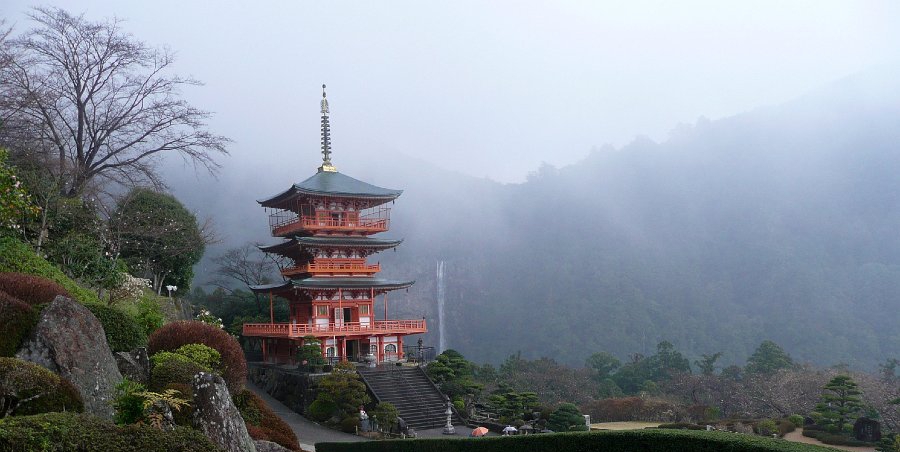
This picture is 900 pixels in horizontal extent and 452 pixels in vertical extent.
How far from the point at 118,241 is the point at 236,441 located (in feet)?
45.5

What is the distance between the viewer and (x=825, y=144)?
7769 cm

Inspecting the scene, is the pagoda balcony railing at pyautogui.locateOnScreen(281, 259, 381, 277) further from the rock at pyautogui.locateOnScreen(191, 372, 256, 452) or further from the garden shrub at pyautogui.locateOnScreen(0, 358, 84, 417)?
A: the garden shrub at pyautogui.locateOnScreen(0, 358, 84, 417)

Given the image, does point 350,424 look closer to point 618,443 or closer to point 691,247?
point 618,443

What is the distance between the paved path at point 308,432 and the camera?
1839 centimetres

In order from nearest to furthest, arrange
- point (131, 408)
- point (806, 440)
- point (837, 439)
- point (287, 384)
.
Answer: point (131, 408), point (837, 439), point (806, 440), point (287, 384)

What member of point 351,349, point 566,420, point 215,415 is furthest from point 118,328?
point 351,349

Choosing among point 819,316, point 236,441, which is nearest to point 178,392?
point 236,441

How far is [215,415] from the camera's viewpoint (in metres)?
7.57

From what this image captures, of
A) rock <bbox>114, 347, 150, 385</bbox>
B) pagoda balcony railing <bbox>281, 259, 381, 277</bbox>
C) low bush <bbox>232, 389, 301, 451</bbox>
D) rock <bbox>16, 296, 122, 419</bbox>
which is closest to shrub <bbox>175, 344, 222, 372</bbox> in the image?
rock <bbox>114, 347, 150, 385</bbox>

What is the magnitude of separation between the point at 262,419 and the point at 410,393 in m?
8.88

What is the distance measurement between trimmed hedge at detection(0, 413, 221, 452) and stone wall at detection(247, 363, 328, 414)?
16.8 meters

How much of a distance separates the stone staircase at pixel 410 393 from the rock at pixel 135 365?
11.5 metres

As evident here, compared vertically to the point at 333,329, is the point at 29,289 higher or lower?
higher

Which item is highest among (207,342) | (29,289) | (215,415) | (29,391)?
(29,289)
